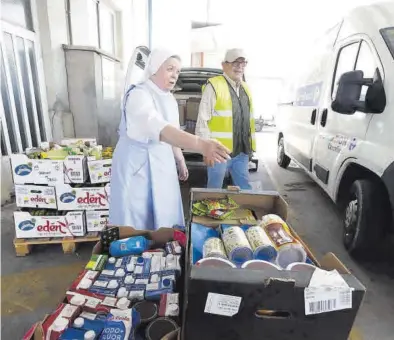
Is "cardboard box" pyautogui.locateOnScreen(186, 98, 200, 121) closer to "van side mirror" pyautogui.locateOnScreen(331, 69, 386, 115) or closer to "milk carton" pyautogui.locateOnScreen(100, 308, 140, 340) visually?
"van side mirror" pyautogui.locateOnScreen(331, 69, 386, 115)

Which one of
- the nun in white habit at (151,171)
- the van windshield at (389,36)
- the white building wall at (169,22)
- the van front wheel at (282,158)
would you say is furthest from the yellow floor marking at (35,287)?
the white building wall at (169,22)

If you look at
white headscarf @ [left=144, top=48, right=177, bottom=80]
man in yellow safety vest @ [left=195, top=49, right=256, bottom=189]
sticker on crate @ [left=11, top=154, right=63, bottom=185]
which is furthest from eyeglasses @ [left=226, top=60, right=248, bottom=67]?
sticker on crate @ [left=11, top=154, right=63, bottom=185]

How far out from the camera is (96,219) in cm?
247

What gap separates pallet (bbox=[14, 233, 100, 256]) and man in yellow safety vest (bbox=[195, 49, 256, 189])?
1.25 meters

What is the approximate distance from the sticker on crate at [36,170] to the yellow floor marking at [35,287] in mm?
695

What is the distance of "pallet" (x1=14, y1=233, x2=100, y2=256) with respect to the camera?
2379 mm

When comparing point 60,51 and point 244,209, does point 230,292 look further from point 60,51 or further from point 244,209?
point 60,51

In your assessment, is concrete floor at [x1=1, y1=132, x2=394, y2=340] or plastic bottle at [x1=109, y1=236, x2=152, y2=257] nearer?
plastic bottle at [x1=109, y1=236, x2=152, y2=257]

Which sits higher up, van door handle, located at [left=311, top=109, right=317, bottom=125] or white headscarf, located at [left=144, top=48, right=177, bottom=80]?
white headscarf, located at [left=144, top=48, right=177, bottom=80]

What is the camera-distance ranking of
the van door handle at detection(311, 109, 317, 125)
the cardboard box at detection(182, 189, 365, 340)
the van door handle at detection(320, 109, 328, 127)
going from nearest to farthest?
the cardboard box at detection(182, 189, 365, 340) < the van door handle at detection(320, 109, 328, 127) < the van door handle at detection(311, 109, 317, 125)

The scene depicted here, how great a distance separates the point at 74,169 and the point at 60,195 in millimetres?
249

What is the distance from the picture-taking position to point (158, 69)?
5.42 feet

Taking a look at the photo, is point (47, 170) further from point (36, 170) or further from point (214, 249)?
point (214, 249)

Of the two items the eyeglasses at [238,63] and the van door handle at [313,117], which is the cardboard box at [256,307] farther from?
the van door handle at [313,117]
